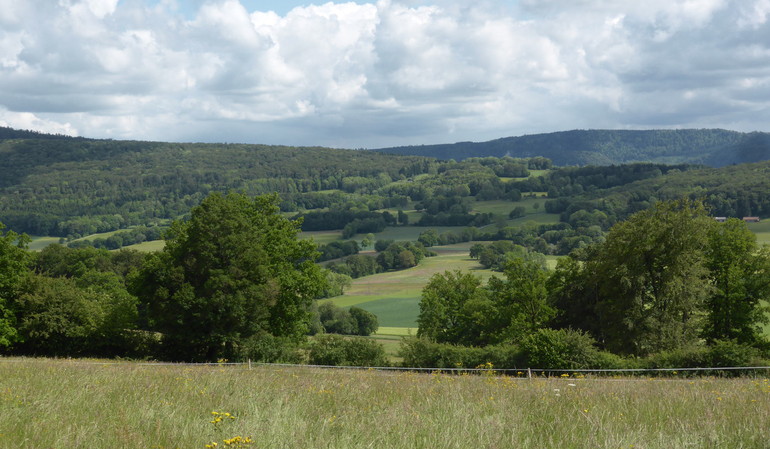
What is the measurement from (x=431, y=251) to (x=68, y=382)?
166m

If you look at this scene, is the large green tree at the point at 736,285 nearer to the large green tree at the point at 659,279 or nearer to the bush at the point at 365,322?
the large green tree at the point at 659,279

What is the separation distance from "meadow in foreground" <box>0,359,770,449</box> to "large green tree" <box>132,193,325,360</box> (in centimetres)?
2630

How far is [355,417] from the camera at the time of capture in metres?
8.39

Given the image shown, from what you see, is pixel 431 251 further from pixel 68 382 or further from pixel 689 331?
pixel 68 382

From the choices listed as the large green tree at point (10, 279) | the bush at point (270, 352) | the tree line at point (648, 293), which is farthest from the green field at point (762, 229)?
the large green tree at point (10, 279)

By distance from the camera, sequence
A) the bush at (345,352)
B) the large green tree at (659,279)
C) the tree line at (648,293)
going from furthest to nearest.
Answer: the large green tree at (659,279) < the tree line at (648,293) < the bush at (345,352)

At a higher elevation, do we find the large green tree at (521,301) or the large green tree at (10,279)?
the large green tree at (10,279)

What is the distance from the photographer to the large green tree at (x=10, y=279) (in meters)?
39.5

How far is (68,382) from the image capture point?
11172mm

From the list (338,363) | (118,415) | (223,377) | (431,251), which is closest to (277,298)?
(338,363)

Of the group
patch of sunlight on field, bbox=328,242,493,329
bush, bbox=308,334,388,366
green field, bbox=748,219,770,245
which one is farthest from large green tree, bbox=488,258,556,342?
green field, bbox=748,219,770,245

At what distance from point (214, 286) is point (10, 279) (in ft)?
47.7

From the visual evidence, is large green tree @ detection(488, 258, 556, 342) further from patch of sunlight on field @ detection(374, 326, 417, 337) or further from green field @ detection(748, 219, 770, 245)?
green field @ detection(748, 219, 770, 245)

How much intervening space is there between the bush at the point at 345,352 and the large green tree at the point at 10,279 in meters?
19.1
